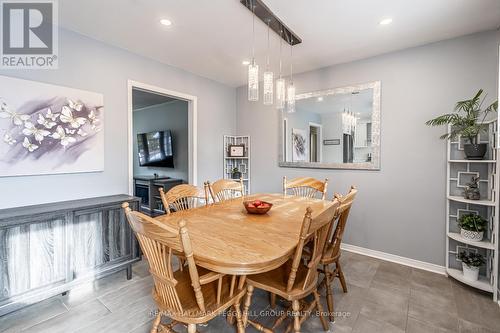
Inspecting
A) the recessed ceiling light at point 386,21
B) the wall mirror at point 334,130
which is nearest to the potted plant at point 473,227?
the wall mirror at point 334,130

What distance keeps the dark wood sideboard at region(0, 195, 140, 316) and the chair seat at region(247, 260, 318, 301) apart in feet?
5.35

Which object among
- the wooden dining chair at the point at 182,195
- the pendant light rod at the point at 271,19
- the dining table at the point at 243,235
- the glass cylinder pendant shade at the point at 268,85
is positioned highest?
the pendant light rod at the point at 271,19

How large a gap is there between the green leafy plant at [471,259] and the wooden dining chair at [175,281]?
2363mm

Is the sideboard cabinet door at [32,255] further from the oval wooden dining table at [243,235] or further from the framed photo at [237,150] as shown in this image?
the framed photo at [237,150]

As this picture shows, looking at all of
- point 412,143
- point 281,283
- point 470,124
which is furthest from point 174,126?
point 470,124

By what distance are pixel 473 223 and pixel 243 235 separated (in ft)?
7.81

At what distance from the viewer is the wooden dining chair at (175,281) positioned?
1084 mm

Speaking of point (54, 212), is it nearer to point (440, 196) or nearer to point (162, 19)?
point (162, 19)

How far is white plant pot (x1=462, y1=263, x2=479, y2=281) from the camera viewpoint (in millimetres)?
2278

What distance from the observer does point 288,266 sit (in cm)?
167

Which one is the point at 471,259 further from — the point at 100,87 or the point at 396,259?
the point at 100,87

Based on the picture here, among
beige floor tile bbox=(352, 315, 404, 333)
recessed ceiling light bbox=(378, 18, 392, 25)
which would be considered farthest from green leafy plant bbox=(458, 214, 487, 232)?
recessed ceiling light bbox=(378, 18, 392, 25)

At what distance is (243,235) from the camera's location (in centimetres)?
151

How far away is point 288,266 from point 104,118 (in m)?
2.53
